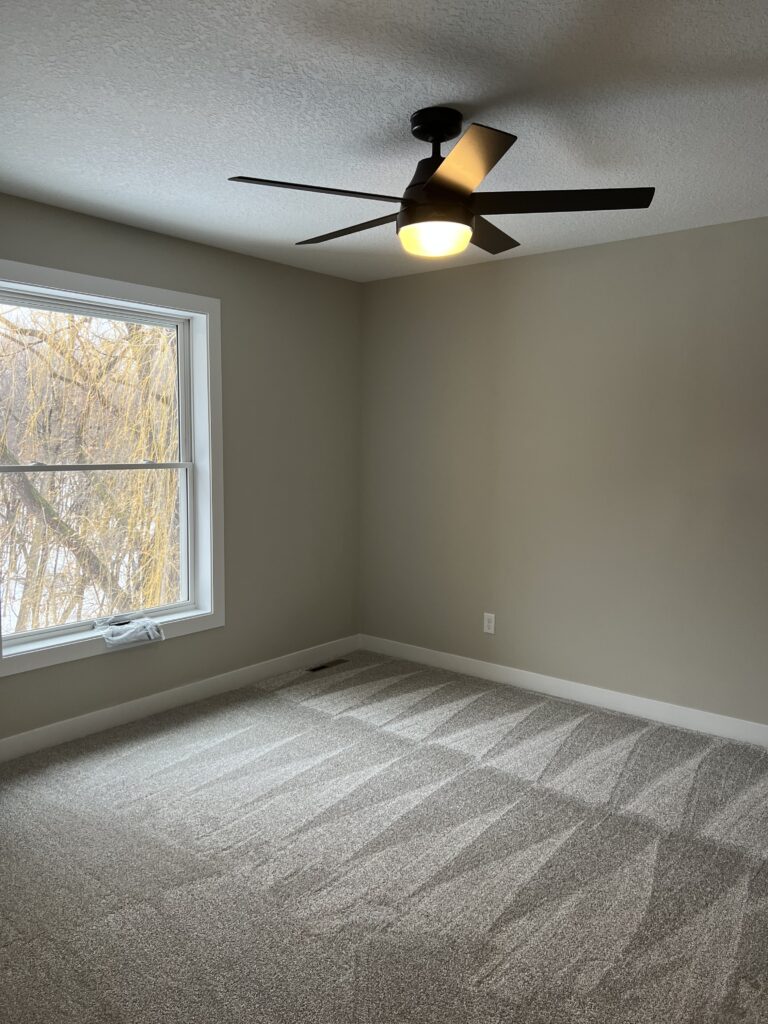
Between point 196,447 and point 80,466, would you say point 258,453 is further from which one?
point 80,466

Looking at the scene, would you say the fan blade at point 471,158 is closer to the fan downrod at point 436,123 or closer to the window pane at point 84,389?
the fan downrod at point 436,123

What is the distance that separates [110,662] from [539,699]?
2.26 metres

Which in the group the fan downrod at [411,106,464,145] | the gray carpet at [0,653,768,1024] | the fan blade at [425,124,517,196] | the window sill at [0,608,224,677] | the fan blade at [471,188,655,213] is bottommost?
the gray carpet at [0,653,768,1024]

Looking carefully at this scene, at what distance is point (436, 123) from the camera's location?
229cm

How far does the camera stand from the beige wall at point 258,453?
3389mm

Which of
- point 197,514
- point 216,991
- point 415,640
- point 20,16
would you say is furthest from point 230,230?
point 216,991

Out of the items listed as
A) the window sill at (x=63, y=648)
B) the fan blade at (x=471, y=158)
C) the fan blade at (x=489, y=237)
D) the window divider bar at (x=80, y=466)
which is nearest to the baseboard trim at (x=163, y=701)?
the window sill at (x=63, y=648)

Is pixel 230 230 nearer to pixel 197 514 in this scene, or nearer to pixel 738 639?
pixel 197 514

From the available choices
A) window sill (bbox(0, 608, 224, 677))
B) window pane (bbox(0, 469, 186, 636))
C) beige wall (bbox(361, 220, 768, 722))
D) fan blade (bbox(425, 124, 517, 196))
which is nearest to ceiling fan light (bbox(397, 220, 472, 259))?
fan blade (bbox(425, 124, 517, 196))

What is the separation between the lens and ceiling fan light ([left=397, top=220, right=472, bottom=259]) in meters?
2.24

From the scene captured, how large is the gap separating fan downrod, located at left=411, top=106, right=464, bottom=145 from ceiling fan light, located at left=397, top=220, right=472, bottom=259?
306 millimetres

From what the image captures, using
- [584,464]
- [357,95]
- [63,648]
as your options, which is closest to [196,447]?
[63,648]

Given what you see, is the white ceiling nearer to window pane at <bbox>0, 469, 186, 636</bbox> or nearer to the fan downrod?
the fan downrod

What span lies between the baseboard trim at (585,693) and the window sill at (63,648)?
1477 millimetres
